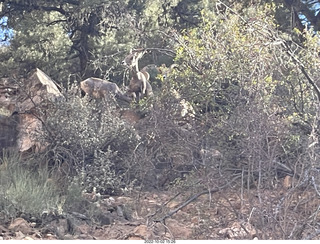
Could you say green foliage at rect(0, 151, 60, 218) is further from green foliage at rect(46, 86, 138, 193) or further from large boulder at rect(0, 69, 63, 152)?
large boulder at rect(0, 69, 63, 152)

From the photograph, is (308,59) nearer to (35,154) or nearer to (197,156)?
(197,156)

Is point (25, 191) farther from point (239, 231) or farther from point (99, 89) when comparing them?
point (99, 89)

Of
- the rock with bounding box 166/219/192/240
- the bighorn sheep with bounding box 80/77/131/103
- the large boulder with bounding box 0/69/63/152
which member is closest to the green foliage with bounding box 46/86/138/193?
the large boulder with bounding box 0/69/63/152

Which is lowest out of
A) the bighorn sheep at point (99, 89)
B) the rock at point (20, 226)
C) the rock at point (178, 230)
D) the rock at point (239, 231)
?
the rock at point (178, 230)

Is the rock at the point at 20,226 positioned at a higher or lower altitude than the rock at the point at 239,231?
lower

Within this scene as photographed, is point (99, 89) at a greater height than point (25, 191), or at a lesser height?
greater

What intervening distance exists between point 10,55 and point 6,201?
700 centimetres

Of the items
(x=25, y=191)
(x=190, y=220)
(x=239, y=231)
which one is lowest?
(x=190, y=220)

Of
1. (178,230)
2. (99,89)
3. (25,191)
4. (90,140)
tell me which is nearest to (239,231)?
(178,230)

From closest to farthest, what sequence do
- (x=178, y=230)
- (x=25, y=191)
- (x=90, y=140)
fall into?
1. (x=178, y=230)
2. (x=25, y=191)
3. (x=90, y=140)

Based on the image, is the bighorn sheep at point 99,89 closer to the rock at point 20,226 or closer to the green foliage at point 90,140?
the green foliage at point 90,140

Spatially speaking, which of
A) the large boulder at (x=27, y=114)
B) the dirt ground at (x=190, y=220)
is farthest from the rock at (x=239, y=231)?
the large boulder at (x=27, y=114)

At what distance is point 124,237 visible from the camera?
531 centimetres

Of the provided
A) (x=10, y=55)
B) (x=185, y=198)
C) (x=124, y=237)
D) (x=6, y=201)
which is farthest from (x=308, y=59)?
(x=10, y=55)
